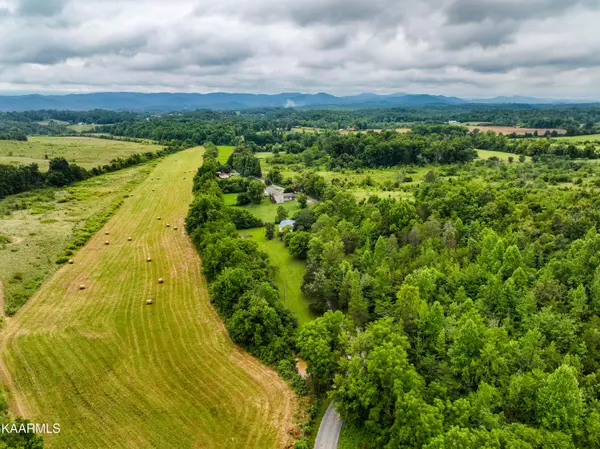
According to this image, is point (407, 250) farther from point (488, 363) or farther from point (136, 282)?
point (136, 282)

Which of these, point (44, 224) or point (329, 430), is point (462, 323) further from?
point (44, 224)

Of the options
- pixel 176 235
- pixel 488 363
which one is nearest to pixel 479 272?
A: pixel 488 363

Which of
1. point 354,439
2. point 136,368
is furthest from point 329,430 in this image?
point 136,368

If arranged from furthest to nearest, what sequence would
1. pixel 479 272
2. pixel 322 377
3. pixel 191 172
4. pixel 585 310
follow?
pixel 191 172 < pixel 479 272 < pixel 585 310 < pixel 322 377

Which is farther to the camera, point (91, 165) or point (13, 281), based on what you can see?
point (91, 165)

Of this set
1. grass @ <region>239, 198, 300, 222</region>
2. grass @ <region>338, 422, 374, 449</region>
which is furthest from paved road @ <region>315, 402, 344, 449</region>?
grass @ <region>239, 198, 300, 222</region>

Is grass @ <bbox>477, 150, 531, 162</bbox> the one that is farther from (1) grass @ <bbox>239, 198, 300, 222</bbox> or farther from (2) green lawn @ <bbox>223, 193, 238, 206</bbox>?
(2) green lawn @ <bbox>223, 193, 238, 206</bbox>

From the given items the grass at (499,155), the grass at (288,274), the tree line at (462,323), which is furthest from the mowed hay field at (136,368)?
the grass at (499,155)
